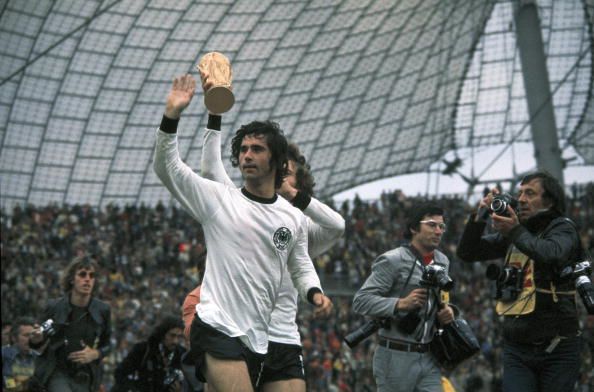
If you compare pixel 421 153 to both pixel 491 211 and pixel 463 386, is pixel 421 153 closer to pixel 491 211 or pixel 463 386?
pixel 463 386

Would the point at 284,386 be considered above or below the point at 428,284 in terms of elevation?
below

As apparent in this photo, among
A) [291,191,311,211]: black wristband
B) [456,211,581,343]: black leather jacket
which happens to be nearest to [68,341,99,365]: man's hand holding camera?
[291,191,311,211]: black wristband

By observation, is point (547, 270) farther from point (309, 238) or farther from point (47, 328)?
point (47, 328)

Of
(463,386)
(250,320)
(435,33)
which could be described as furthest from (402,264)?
(435,33)

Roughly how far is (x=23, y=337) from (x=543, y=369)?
594 cm

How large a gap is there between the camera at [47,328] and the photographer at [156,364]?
0.95 metres

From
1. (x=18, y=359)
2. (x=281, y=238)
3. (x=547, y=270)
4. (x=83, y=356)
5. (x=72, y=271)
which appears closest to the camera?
(x=281, y=238)

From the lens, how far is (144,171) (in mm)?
47656

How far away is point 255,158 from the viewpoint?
20.3 feet

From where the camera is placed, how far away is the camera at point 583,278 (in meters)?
6.61

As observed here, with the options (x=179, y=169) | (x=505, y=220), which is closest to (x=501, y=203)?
(x=505, y=220)

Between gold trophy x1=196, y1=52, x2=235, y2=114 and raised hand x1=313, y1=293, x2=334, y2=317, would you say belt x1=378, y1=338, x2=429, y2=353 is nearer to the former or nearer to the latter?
raised hand x1=313, y1=293, x2=334, y2=317

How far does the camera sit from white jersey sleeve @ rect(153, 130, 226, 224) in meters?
5.84

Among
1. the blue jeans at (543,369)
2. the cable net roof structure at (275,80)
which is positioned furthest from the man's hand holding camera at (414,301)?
the cable net roof structure at (275,80)
